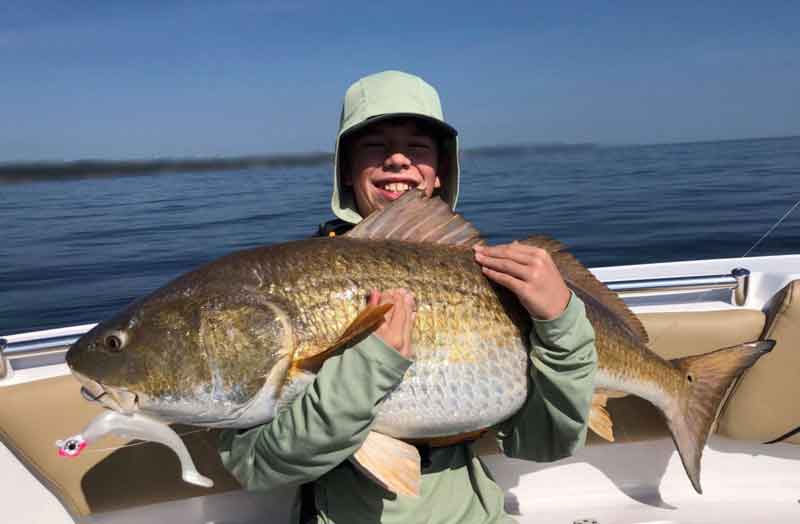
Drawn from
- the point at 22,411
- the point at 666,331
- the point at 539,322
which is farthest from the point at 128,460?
the point at 666,331

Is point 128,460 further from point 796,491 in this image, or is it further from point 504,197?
point 504,197

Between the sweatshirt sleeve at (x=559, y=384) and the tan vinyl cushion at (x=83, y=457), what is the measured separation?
4.70 feet

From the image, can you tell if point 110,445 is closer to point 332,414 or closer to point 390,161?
point 332,414

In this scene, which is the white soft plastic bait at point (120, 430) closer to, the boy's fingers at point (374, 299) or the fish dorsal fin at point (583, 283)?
the boy's fingers at point (374, 299)

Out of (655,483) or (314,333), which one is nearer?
(314,333)

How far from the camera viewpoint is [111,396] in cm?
184

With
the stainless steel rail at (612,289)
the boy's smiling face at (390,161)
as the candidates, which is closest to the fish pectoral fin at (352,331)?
the boy's smiling face at (390,161)

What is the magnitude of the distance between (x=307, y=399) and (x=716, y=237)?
36.4 ft

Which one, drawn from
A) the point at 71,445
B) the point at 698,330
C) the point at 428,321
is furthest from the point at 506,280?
the point at 698,330

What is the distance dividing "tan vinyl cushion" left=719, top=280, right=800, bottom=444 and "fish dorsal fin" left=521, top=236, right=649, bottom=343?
3.42ft

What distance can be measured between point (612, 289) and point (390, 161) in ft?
4.73

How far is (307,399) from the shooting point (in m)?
1.82

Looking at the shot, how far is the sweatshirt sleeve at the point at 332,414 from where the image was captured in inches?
69.7

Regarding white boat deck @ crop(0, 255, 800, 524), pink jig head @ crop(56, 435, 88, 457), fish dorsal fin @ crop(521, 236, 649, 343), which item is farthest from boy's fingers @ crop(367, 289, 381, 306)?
white boat deck @ crop(0, 255, 800, 524)
